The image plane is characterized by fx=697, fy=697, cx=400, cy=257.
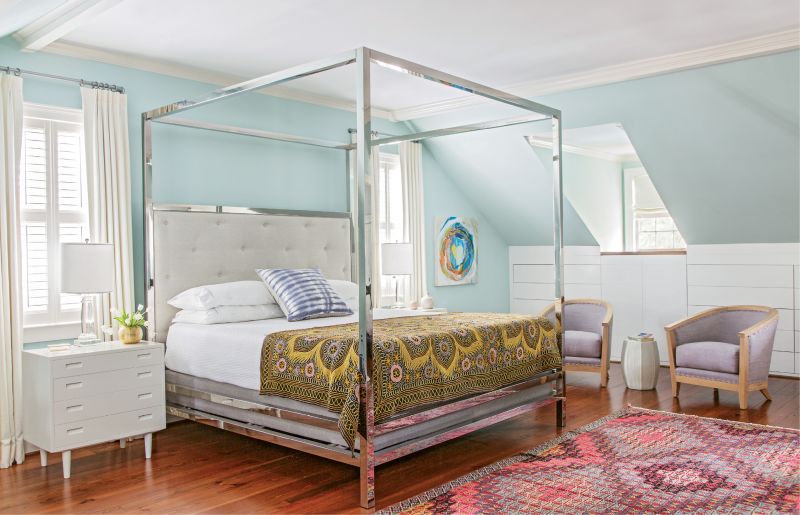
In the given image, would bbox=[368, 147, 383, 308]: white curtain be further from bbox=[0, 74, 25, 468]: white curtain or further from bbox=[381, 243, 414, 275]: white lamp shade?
bbox=[0, 74, 25, 468]: white curtain

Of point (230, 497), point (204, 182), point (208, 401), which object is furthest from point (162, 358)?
point (204, 182)

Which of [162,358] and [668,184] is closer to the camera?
[162,358]

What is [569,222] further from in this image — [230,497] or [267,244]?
[230,497]

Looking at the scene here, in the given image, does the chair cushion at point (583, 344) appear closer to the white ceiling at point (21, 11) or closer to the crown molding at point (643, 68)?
the crown molding at point (643, 68)

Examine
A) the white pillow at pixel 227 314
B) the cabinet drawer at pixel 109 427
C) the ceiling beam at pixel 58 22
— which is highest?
the ceiling beam at pixel 58 22

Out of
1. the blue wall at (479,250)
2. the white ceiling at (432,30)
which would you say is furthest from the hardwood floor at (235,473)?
the blue wall at (479,250)

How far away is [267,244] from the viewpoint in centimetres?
564

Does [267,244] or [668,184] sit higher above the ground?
[668,184]

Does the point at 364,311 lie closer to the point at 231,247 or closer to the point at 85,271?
the point at 85,271

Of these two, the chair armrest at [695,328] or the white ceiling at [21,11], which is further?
the chair armrest at [695,328]

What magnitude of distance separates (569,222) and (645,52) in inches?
113

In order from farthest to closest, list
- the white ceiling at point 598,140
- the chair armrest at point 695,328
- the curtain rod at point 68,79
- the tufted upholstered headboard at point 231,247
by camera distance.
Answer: the white ceiling at point 598,140, the chair armrest at point 695,328, the tufted upholstered headboard at point 231,247, the curtain rod at point 68,79

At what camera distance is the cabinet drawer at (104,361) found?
3918 mm

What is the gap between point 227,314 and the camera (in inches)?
186
